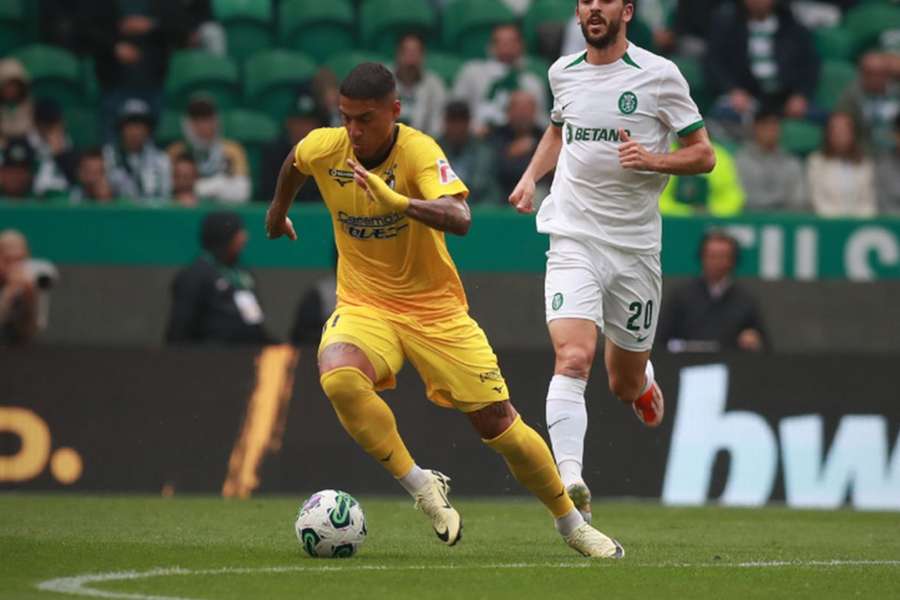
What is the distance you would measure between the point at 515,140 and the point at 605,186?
625 cm

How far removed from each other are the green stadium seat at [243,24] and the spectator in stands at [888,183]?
5982mm

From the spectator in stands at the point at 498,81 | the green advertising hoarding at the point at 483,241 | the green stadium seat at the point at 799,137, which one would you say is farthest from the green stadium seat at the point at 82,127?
the green stadium seat at the point at 799,137

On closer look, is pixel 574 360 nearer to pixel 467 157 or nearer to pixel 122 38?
pixel 467 157

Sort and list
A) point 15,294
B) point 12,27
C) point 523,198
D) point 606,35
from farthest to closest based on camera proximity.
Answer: point 12,27 → point 15,294 → point 606,35 → point 523,198

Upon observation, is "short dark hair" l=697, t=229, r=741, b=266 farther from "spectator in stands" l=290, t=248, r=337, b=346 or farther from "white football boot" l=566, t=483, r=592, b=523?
"white football boot" l=566, t=483, r=592, b=523

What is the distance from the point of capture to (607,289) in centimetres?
976

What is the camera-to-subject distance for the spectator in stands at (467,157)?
51.2 ft

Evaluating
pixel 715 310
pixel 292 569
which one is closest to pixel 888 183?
pixel 715 310

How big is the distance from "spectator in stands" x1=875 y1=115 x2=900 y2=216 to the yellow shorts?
821cm

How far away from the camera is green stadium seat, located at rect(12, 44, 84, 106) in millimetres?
17234

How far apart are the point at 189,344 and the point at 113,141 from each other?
3.38 meters

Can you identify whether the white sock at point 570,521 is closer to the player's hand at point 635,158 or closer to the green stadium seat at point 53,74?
the player's hand at point 635,158

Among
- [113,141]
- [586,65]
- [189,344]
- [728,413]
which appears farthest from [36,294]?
Answer: [586,65]

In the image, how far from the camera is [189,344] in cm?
1398
